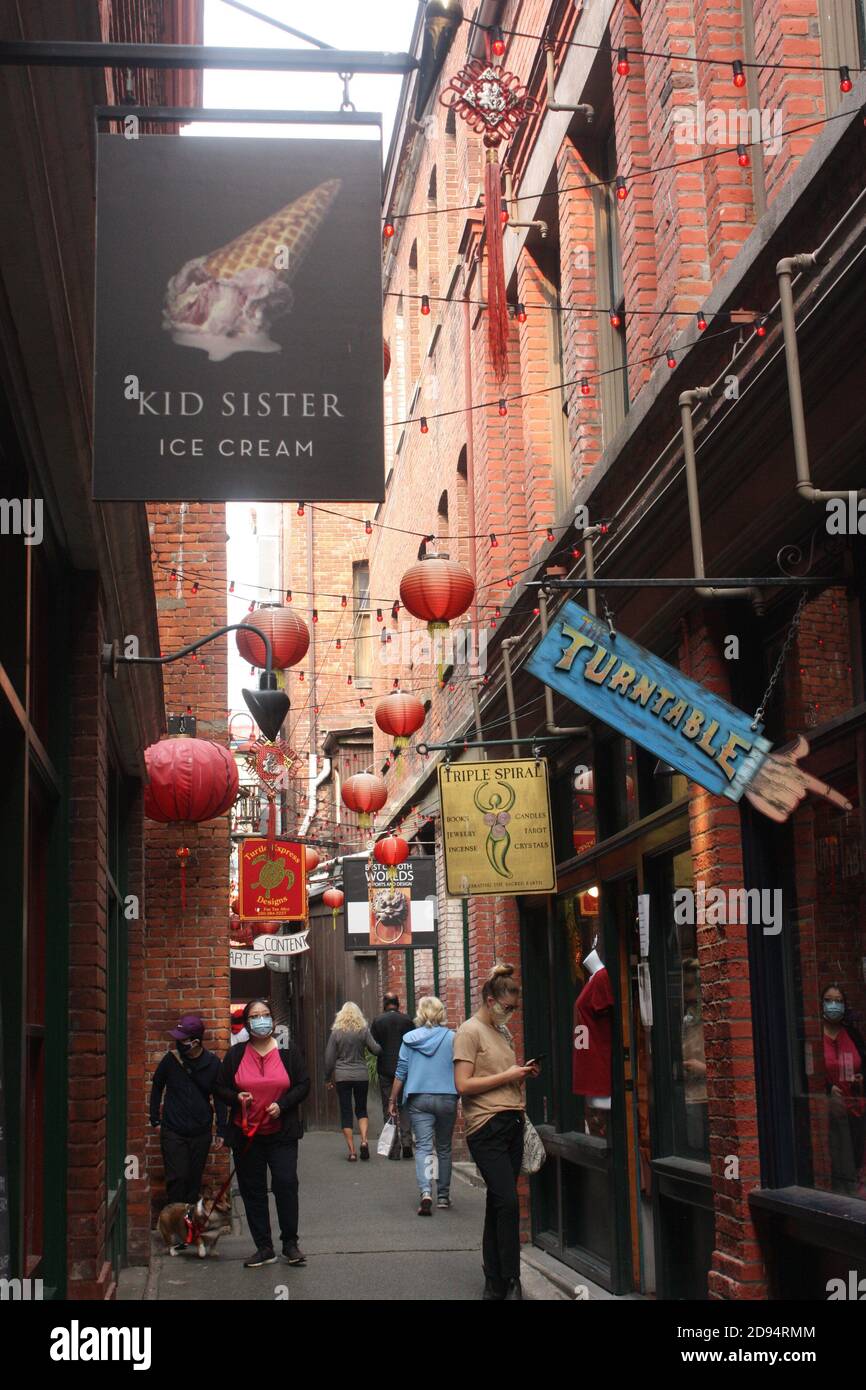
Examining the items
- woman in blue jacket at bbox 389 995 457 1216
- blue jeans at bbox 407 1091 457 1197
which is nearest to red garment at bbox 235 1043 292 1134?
woman in blue jacket at bbox 389 995 457 1216

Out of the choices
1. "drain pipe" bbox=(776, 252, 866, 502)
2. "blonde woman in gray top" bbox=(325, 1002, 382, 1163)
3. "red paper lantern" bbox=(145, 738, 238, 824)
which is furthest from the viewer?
"blonde woman in gray top" bbox=(325, 1002, 382, 1163)

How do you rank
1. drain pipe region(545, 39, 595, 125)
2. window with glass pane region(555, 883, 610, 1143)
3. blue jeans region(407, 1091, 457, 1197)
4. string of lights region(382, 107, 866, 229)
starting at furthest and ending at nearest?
1. blue jeans region(407, 1091, 457, 1197)
2. drain pipe region(545, 39, 595, 125)
3. window with glass pane region(555, 883, 610, 1143)
4. string of lights region(382, 107, 866, 229)

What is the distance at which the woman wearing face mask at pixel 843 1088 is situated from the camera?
22.5 ft

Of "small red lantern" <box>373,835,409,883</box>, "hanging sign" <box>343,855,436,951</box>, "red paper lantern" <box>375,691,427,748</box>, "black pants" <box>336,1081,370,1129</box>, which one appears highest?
"red paper lantern" <box>375,691,427,748</box>

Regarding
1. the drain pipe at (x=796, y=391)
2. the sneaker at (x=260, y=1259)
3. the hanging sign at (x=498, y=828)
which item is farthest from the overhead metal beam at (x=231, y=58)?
the sneaker at (x=260, y=1259)

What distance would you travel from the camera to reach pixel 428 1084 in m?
14.2

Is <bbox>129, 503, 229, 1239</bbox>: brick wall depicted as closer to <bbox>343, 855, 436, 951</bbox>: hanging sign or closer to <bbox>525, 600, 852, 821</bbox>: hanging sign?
<bbox>343, 855, 436, 951</bbox>: hanging sign

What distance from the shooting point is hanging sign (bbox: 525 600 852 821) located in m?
6.48

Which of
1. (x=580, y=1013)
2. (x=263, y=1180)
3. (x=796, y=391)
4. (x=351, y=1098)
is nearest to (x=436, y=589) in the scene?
(x=580, y=1013)

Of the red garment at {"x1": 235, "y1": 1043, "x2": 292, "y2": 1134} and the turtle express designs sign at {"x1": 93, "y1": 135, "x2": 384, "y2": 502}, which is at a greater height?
the turtle express designs sign at {"x1": 93, "y1": 135, "x2": 384, "y2": 502}

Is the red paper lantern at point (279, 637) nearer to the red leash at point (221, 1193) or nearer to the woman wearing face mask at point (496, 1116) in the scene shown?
the red leash at point (221, 1193)

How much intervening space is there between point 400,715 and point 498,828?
612 cm

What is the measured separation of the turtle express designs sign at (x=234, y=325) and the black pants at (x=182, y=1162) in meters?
8.57

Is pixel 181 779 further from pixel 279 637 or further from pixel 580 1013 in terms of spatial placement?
pixel 580 1013
